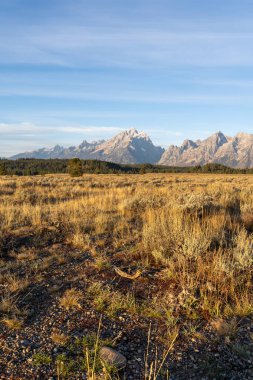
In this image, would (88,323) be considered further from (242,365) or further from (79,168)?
(79,168)

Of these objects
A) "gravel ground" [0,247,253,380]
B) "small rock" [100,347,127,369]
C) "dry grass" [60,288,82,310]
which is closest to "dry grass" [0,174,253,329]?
"dry grass" [60,288,82,310]

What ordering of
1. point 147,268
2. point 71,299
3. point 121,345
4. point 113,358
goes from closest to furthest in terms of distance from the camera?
point 113,358 < point 121,345 < point 71,299 < point 147,268

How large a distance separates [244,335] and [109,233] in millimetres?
4933

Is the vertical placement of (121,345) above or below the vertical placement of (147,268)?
below

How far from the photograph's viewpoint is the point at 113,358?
3.47 metres

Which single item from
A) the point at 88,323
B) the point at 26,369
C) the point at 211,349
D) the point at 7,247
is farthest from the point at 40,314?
the point at 7,247

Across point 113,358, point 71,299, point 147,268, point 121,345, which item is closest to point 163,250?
point 147,268

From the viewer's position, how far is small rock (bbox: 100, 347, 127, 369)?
341cm

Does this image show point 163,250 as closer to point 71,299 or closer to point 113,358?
point 71,299

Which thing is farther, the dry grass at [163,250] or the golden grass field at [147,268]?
the dry grass at [163,250]

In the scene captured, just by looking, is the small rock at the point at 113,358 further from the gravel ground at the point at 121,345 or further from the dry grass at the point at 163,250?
the dry grass at the point at 163,250

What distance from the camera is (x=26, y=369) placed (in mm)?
3369

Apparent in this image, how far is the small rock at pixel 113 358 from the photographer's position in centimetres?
341

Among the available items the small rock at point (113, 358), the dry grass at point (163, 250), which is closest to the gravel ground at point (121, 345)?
the small rock at point (113, 358)
